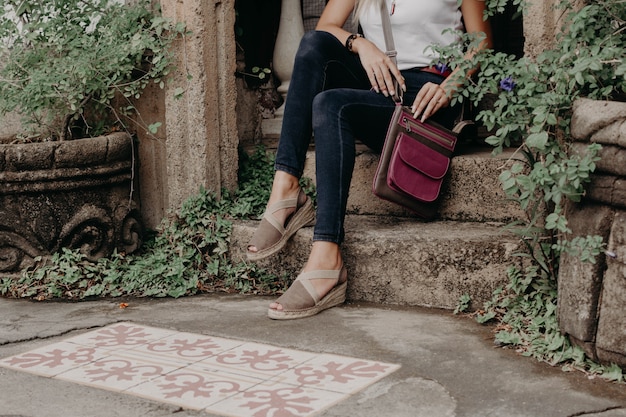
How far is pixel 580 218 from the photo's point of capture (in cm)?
256

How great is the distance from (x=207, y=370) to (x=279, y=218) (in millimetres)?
923

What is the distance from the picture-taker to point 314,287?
3.16 metres

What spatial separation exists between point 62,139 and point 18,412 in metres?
1.94

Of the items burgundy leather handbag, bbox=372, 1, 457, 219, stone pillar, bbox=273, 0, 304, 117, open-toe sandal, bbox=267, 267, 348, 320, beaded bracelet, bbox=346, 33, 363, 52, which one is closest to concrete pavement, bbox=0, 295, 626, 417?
open-toe sandal, bbox=267, 267, 348, 320

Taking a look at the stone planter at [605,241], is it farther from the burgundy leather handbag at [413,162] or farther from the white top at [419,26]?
the white top at [419,26]

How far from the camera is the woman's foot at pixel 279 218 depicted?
3.32 meters

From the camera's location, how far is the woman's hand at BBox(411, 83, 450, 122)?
3.32 meters

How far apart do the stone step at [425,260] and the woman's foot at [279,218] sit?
0.13m

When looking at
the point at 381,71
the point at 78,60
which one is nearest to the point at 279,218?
the point at 381,71

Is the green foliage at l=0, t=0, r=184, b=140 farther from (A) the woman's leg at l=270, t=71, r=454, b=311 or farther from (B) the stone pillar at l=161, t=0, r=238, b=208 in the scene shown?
(A) the woman's leg at l=270, t=71, r=454, b=311

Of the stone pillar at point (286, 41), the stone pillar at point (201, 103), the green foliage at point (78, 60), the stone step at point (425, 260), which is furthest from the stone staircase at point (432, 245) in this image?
the stone pillar at point (286, 41)

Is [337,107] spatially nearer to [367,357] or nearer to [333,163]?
[333,163]

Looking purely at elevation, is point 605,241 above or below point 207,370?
above

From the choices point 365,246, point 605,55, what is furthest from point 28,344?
point 605,55
